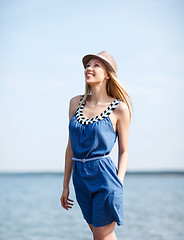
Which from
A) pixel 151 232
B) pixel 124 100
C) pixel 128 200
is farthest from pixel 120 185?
pixel 128 200

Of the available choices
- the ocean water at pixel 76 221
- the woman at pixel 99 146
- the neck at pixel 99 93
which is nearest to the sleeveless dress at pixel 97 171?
the woman at pixel 99 146

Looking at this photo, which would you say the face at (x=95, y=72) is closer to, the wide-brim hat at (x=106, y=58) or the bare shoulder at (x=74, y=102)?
the wide-brim hat at (x=106, y=58)

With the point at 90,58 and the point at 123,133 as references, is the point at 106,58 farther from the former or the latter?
the point at 123,133

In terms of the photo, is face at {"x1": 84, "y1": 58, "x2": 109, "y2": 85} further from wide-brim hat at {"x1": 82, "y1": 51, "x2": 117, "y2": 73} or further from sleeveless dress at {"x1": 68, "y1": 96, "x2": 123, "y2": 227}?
sleeveless dress at {"x1": 68, "y1": 96, "x2": 123, "y2": 227}

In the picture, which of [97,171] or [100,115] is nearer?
[97,171]

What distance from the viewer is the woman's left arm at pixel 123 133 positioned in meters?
2.84

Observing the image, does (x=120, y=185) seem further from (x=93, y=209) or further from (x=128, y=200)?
(x=128, y=200)

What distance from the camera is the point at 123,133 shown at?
2.86 meters

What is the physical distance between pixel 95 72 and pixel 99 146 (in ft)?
1.62

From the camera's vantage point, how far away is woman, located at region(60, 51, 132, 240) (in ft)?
8.94

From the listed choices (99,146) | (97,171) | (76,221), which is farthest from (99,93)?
(76,221)

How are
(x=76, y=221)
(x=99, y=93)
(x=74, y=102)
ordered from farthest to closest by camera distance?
(x=76, y=221), (x=74, y=102), (x=99, y=93)

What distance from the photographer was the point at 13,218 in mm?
10523

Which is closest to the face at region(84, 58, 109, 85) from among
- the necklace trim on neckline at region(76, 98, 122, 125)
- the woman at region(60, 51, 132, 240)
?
the woman at region(60, 51, 132, 240)
